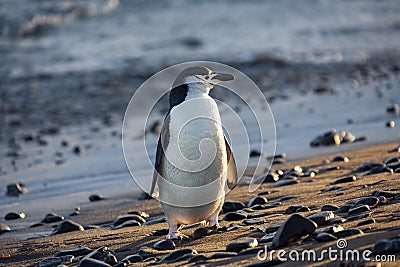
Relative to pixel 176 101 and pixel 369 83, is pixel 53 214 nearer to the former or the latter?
pixel 176 101

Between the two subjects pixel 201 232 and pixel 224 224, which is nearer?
pixel 201 232

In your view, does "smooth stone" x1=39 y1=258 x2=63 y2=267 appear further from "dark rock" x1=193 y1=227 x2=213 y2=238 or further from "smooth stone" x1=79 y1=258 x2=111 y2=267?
"dark rock" x1=193 y1=227 x2=213 y2=238

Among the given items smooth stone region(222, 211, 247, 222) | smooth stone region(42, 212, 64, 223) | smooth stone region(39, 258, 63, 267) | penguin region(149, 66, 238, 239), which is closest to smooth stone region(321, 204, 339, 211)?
smooth stone region(222, 211, 247, 222)

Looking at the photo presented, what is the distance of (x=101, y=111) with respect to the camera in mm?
14891

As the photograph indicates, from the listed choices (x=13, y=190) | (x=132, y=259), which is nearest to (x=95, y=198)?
(x=13, y=190)

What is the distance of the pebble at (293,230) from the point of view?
4875 mm

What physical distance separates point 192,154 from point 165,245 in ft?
2.26

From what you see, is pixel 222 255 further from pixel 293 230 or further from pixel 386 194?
pixel 386 194

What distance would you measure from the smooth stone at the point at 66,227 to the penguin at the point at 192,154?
4.36ft

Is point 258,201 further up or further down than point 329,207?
further down

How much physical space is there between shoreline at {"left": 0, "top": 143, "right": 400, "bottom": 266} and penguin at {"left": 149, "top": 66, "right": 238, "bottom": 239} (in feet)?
0.76

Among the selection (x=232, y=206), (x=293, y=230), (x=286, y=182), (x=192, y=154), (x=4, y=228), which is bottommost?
(x=4, y=228)

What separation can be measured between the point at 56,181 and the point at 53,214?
81.8 inches

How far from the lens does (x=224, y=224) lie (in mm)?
6191
